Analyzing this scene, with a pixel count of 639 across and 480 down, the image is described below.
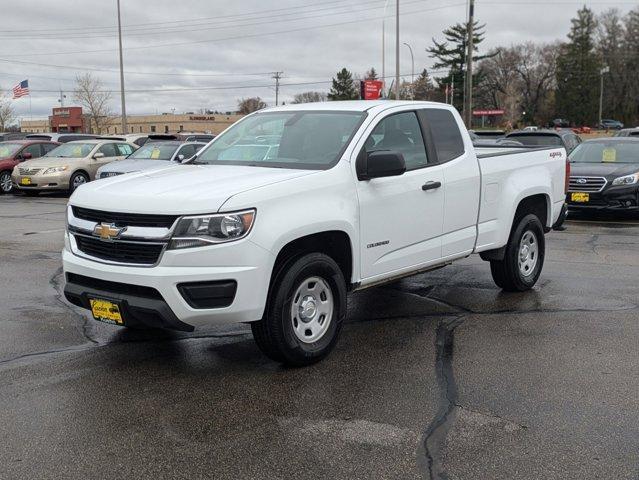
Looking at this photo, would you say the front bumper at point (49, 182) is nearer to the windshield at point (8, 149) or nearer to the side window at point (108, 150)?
the side window at point (108, 150)

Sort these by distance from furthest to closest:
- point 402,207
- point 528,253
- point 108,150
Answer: point 108,150 → point 528,253 → point 402,207

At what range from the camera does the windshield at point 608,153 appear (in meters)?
14.5

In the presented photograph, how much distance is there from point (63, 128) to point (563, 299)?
4456 inches

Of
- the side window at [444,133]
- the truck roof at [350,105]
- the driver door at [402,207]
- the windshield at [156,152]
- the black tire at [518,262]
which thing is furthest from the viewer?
the windshield at [156,152]

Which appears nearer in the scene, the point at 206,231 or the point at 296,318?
the point at 206,231

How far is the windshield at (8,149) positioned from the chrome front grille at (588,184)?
16.1 metres

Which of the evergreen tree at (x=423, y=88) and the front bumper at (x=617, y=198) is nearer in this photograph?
the front bumper at (x=617, y=198)

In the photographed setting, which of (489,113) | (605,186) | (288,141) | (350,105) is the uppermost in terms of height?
(489,113)

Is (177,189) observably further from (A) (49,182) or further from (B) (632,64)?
(B) (632,64)

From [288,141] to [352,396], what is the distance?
7.52ft

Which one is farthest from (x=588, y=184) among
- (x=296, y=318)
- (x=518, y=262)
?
(x=296, y=318)

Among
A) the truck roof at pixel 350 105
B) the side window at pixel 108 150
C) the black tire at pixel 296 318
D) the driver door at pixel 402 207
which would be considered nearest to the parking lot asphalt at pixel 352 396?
the black tire at pixel 296 318

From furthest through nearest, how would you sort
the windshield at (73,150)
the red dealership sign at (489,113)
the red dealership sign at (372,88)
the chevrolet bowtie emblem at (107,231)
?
the red dealership sign at (489,113), the red dealership sign at (372,88), the windshield at (73,150), the chevrolet bowtie emblem at (107,231)

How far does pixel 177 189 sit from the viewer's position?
15.3 ft
